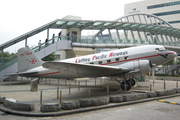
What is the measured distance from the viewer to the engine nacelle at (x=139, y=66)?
42.5ft

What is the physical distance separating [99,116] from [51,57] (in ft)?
102

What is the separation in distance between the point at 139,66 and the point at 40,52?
1599 centimetres

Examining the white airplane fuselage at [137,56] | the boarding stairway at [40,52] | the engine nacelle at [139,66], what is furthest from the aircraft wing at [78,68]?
the boarding stairway at [40,52]

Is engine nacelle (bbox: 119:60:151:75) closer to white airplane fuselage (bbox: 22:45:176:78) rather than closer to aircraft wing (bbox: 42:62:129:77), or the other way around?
aircraft wing (bbox: 42:62:129:77)

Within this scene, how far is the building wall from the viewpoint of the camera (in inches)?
2788

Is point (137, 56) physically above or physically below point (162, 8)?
below

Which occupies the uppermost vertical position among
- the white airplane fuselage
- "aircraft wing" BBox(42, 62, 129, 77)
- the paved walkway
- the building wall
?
the building wall

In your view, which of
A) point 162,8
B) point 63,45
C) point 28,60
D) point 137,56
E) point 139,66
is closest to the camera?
point 139,66

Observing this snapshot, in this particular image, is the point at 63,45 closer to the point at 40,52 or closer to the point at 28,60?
the point at 40,52

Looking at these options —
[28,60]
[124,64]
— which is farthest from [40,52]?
[124,64]

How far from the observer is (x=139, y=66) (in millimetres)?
13094

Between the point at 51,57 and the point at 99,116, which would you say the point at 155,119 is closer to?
the point at 99,116

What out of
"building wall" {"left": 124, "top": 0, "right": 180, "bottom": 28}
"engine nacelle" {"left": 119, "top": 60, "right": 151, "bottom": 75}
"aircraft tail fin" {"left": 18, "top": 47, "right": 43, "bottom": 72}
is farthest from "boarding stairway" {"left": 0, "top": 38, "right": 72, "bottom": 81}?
"building wall" {"left": 124, "top": 0, "right": 180, "bottom": 28}

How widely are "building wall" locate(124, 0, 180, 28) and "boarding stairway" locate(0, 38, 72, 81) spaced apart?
212 ft
